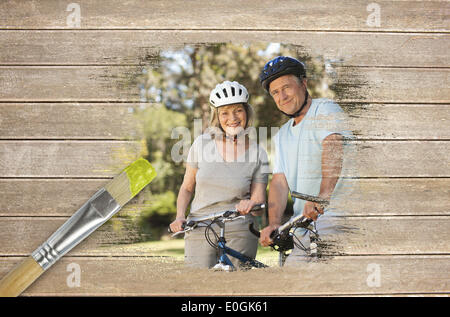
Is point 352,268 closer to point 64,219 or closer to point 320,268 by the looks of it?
point 320,268

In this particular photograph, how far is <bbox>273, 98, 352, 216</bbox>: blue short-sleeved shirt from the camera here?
A: 1356 mm

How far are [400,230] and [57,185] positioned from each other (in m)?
1.23

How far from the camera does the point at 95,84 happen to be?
138 centimetres

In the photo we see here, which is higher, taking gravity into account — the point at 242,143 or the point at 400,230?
the point at 242,143

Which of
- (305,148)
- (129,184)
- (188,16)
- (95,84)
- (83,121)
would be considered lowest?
(129,184)

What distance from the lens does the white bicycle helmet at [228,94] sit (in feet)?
4.34

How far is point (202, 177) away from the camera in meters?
1.34

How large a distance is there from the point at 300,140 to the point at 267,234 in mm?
348

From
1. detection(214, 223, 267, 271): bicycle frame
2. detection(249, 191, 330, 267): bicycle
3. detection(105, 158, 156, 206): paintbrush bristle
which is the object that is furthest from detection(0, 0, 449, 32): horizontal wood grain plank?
detection(214, 223, 267, 271): bicycle frame

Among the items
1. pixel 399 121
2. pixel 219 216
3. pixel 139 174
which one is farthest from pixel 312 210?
pixel 139 174

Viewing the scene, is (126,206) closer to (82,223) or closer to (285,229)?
(82,223)

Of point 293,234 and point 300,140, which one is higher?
point 300,140

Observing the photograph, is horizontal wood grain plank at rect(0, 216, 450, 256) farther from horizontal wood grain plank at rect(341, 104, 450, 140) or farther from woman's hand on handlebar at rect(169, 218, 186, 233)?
horizontal wood grain plank at rect(341, 104, 450, 140)

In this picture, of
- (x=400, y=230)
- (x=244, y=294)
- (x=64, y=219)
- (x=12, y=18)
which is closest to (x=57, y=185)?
(x=64, y=219)
